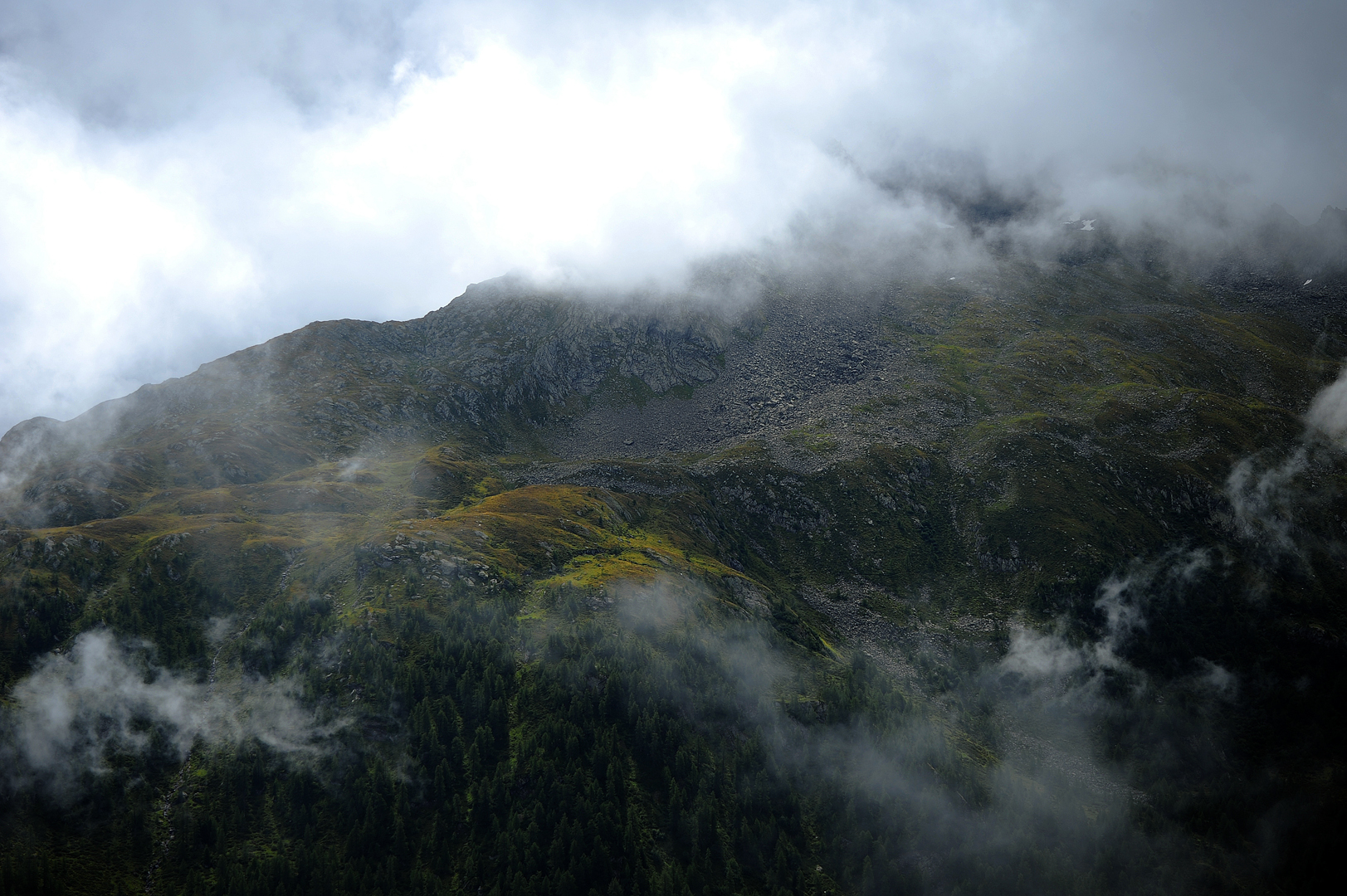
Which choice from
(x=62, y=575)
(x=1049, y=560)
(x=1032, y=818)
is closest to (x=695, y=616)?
(x=1032, y=818)

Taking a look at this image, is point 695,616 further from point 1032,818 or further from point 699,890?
point 1032,818

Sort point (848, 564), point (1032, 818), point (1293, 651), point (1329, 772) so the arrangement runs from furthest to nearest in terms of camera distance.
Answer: point (848, 564) < point (1293, 651) < point (1329, 772) < point (1032, 818)

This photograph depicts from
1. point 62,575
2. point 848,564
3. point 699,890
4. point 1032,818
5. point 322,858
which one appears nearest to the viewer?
point 322,858

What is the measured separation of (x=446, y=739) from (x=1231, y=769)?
536 ft

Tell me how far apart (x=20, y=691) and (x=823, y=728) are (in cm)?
13345

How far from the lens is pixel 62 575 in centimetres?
12188

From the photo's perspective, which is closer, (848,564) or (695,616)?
(695,616)

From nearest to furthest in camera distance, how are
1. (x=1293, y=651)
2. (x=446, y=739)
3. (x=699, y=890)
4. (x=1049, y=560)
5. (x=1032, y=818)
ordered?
(x=699, y=890) → (x=446, y=739) → (x=1032, y=818) → (x=1293, y=651) → (x=1049, y=560)

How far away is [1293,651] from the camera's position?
159000 millimetres

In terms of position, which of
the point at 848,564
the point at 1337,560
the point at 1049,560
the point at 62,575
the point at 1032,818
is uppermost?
the point at 62,575

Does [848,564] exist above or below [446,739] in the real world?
below

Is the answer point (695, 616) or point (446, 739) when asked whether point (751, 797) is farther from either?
point (446, 739)

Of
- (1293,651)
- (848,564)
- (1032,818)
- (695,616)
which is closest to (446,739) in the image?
(695,616)

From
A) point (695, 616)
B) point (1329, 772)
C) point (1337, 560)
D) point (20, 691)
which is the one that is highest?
point (20, 691)
